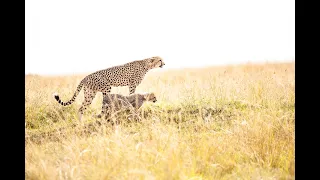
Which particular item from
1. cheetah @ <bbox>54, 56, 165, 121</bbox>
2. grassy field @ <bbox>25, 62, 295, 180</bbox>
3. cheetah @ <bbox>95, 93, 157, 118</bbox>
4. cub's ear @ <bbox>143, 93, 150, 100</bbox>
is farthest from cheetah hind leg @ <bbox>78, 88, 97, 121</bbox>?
cub's ear @ <bbox>143, 93, 150, 100</bbox>

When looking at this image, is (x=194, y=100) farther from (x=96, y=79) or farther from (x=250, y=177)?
(x=250, y=177)

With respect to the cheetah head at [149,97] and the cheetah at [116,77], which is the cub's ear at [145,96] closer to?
the cheetah head at [149,97]

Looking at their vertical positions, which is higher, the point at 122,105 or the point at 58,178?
the point at 122,105

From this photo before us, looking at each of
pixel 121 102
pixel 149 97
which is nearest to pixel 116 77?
pixel 149 97

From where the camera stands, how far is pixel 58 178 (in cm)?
347

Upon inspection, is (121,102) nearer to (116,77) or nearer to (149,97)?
(149,97)

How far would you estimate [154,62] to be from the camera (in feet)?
22.4

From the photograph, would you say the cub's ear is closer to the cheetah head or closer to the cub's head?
the cheetah head

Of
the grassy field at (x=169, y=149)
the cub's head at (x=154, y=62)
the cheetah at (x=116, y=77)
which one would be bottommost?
the grassy field at (x=169, y=149)

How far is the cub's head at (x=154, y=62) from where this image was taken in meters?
6.78

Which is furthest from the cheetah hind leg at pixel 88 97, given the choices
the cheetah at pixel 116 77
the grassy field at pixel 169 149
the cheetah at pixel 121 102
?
the cheetah at pixel 121 102

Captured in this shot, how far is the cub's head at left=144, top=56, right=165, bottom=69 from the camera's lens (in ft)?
22.2
